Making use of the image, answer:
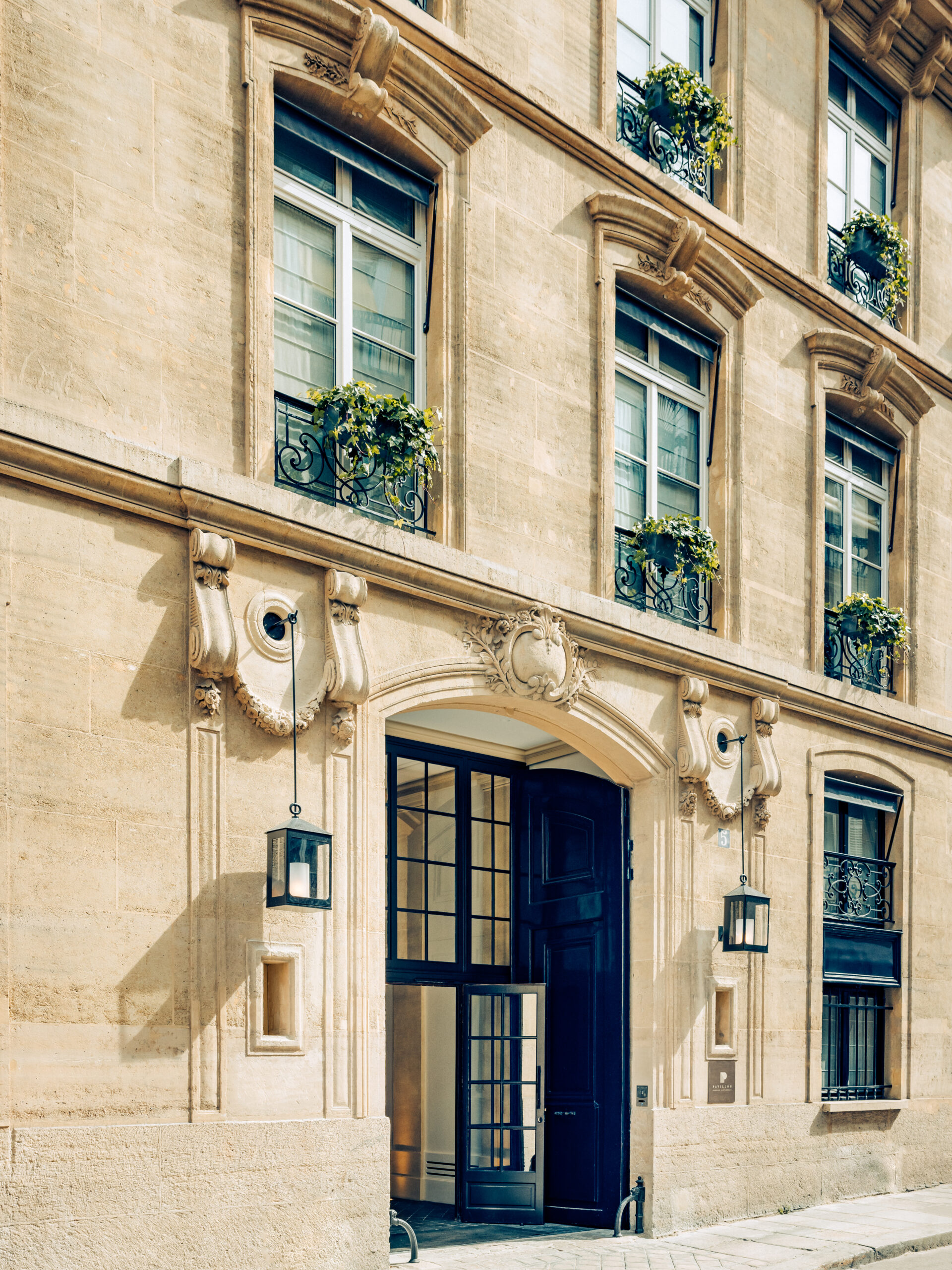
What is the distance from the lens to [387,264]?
10219 millimetres

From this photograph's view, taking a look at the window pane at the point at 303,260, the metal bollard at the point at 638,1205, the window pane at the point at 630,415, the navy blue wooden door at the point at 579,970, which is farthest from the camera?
the window pane at the point at 630,415

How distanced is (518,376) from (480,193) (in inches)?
55.2

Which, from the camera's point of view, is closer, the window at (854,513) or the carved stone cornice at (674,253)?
the carved stone cornice at (674,253)

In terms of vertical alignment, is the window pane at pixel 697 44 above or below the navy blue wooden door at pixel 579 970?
above

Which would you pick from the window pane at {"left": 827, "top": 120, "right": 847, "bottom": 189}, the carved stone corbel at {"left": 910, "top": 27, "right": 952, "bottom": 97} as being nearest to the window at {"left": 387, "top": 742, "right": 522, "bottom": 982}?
the window pane at {"left": 827, "top": 120, "right": 847, "bottom": 189}

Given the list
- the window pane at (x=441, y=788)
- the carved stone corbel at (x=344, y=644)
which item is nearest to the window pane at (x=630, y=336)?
the window pane at (x=441, y=788)

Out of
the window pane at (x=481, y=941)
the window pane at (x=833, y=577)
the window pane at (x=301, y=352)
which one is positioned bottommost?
the window pane at (x=481, y=941)

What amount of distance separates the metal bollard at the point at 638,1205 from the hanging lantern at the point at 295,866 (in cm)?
419

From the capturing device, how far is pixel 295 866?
8109 millimetres

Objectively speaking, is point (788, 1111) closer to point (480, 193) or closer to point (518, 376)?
point (518, 376)

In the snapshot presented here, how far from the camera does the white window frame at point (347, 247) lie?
31.5 feet

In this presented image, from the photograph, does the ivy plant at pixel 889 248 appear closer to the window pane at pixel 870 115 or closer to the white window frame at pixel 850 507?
the window pane at pixel 870 115

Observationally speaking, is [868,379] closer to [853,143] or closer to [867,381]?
[867,381]

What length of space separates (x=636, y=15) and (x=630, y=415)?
3.76 meters
